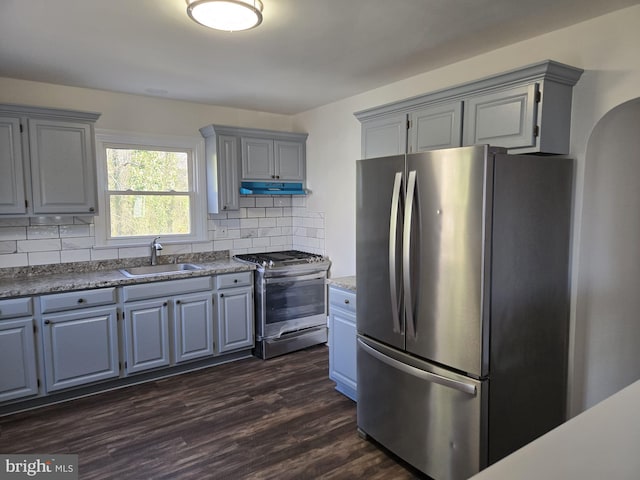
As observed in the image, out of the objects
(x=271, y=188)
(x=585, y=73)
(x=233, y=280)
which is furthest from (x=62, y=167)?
(x=585, y=73)

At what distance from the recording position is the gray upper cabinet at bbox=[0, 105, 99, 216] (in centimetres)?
311

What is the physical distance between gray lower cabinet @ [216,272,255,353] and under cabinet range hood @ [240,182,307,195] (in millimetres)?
846

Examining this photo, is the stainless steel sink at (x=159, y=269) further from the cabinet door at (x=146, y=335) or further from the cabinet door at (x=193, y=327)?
the cabinet door at (x=146, y=335)

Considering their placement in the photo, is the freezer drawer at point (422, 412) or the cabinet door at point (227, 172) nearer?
the freezer drawer at point (422, 412)

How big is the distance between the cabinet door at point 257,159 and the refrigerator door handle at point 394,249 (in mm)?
2273

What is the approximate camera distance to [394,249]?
234cm

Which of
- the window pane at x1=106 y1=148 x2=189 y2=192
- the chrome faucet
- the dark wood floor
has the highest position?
the window pane at x1=106 y1=148 x2=189 y2=192

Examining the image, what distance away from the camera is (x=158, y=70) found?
3.14 metres

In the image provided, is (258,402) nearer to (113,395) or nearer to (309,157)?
(113,395)

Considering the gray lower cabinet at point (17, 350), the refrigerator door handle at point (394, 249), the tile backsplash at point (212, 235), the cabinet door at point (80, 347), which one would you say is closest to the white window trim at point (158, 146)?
the tile backsplash at point (212, 235)

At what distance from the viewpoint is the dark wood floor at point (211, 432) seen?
7.98ft

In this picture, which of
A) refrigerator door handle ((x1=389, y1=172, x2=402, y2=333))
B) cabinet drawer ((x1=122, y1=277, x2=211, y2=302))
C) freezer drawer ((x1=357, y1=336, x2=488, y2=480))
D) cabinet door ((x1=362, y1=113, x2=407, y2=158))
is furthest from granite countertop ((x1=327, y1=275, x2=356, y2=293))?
cabinet drawer ((x1=122, y1=277, x2=211, y2=302))

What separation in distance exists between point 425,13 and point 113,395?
344 cm

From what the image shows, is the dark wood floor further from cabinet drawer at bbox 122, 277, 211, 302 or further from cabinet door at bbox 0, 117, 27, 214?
cabinet door at bbox 0, 117, 27, 214
